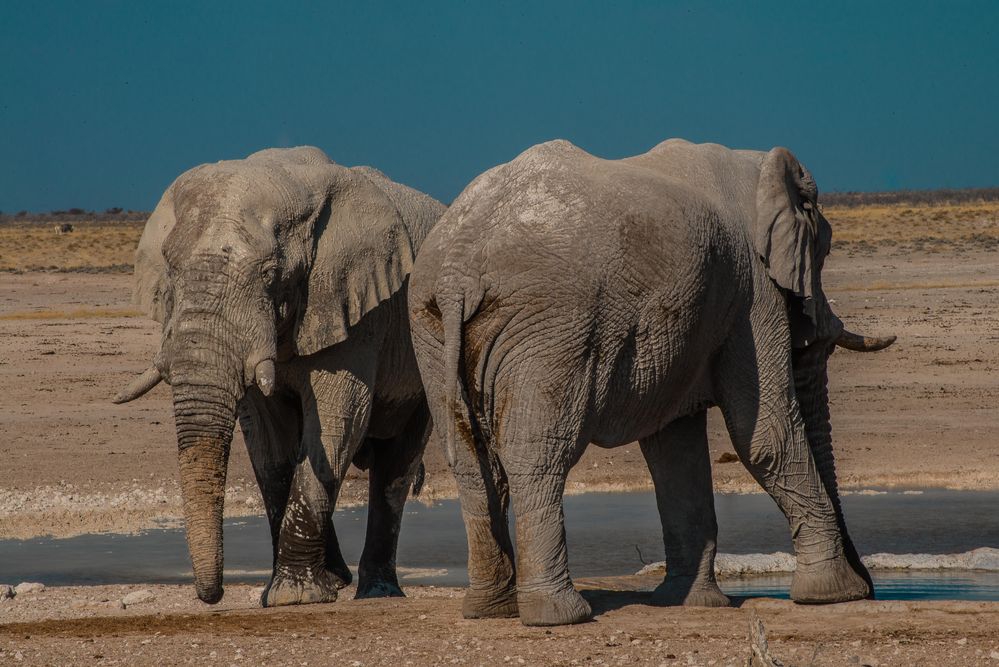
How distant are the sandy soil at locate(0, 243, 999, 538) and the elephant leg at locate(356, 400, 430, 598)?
2908mm

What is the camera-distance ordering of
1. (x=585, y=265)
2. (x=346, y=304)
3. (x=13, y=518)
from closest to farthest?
(x=585, y=265) → (x=346, y=304) → (x=13, y=518)

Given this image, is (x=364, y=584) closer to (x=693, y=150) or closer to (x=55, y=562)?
(x=55, y=562)

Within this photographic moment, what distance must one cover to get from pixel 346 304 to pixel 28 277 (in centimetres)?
2441

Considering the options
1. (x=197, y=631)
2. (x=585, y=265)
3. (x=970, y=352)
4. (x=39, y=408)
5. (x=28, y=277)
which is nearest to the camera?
(x=585, y=265)

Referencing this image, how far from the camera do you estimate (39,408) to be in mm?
15336

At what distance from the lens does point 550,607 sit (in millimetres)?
6078

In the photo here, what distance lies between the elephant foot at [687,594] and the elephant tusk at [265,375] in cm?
189

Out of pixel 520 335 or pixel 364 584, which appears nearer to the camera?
pixel 520 335

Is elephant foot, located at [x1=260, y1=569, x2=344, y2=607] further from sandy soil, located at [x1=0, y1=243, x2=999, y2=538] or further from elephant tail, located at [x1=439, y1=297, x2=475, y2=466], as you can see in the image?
sandy soil, located at [x1=0, y1=243, x2=999, y2=538]

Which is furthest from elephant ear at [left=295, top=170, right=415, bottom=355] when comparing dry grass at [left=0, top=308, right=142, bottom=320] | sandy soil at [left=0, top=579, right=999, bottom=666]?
dry grass at [left=0, top=308, right=142, bottom=320]

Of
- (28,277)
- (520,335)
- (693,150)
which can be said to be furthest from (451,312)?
(28,277)

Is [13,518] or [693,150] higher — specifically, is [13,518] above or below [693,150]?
below

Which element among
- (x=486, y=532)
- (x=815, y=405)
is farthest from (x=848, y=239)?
(x=486, y=532)

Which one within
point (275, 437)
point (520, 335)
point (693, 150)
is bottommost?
point (275, 437)
